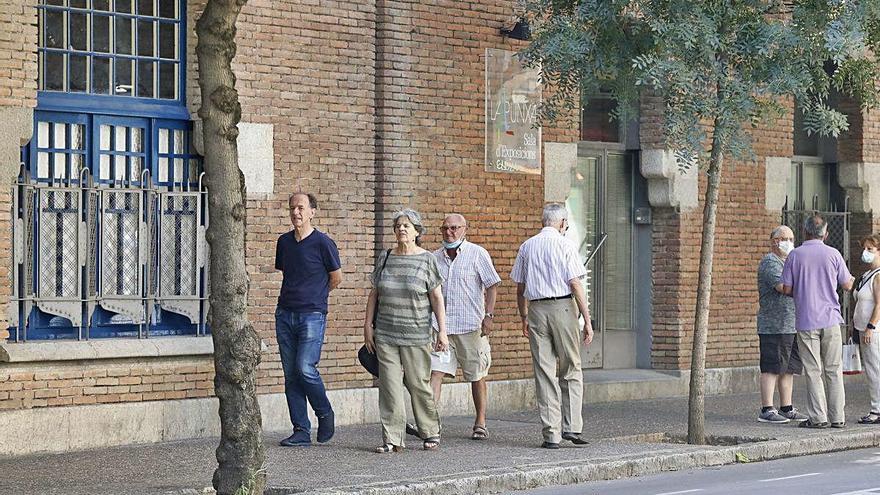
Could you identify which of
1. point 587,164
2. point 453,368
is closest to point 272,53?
point 453,368

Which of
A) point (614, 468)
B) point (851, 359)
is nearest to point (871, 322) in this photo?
point (851, 359)

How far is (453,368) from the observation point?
47.1ft

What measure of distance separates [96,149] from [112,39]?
0.97 metres

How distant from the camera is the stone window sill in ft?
44.0

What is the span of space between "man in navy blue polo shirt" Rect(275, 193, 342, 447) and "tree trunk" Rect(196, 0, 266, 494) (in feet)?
10.5

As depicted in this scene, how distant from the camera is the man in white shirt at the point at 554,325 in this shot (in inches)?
539

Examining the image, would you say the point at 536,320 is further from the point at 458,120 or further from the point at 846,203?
the point at 846,203

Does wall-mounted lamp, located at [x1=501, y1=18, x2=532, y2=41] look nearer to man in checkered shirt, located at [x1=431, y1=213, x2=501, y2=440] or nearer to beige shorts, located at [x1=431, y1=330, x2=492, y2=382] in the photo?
man in checkered shirt, located at [x1=431, y1=213, x2=501, y2=440]

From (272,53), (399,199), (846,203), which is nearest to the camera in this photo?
(272,53)

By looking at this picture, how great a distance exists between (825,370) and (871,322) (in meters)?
0.75

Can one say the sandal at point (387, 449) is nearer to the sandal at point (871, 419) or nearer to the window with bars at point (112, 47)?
the window with bars at point (112, 47)

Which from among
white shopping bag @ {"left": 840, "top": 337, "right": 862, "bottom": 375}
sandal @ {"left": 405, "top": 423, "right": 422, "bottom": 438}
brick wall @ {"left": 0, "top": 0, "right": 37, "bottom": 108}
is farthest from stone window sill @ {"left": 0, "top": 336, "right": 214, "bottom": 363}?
white shopping bag @ {"left": 840, "top": 337, "right": 862, "bottom": 375}

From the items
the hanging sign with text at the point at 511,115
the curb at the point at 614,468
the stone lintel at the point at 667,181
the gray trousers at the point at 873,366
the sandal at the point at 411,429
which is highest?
the hanging sign with text at the point at 511,115

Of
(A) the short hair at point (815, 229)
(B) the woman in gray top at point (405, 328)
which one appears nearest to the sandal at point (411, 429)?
(B) the woman in gray top at point (405, 328)
